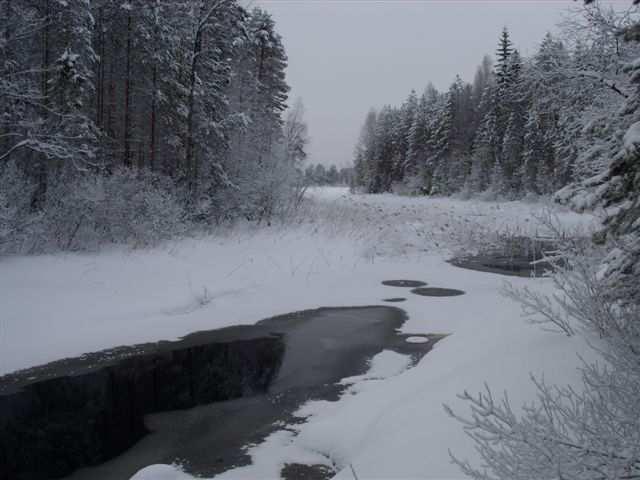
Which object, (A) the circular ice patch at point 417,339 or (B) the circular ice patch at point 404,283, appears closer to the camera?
(A) the circular ice patch at point 417,339

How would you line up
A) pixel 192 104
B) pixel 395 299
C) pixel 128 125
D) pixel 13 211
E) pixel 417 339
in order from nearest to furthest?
pixel 417 339 → pixel 13 211 → pixel 395 299 → pixel 192 104 → pixel 128 125

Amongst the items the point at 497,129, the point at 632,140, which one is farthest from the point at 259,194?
the point at 497,129

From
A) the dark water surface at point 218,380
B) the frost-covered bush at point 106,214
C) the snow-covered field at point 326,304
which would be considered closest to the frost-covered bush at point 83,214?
the frost-covered bush at point 106,214

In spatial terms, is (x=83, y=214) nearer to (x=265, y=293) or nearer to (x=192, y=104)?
(x=265, y=293)

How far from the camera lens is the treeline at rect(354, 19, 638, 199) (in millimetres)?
6004

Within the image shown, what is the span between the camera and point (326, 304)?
Result: 10.8 metres

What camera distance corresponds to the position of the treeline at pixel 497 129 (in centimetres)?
600

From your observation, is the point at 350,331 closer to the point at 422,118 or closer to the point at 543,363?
the point at 543,363

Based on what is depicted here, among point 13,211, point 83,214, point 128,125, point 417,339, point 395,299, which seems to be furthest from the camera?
point 128,125

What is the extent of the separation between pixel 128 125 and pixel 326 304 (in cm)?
1396

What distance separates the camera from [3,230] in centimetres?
987

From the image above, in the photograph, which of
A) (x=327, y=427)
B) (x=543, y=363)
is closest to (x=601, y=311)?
(x=543, y=363)

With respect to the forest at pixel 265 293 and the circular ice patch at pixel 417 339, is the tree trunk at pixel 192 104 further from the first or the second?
the circular ice patch at pixel 417 339

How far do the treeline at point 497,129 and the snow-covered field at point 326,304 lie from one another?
6.85 ft
